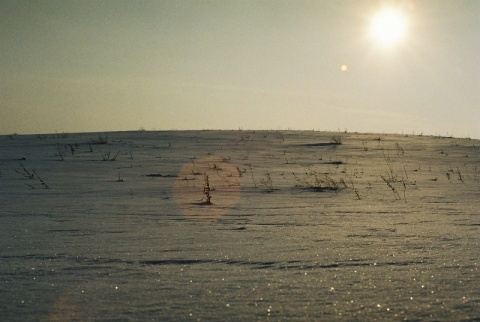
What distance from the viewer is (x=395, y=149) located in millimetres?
11203

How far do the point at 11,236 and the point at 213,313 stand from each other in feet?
5.24

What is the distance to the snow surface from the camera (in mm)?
1687

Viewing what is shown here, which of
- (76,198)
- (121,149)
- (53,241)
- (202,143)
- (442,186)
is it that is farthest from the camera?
(202,143)

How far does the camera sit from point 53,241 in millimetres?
2693

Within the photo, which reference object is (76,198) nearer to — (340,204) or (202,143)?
(340,204)

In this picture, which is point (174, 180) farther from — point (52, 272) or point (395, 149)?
point (395, 149)

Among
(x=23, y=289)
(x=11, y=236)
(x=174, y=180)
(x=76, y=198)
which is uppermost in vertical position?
(x=174, y=180)

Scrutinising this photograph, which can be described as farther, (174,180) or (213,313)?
(174,180)

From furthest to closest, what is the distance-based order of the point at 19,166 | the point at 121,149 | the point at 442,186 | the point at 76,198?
the point at 121,149 < the point at 19,166 < the point at 442,186 < the point at 76,198

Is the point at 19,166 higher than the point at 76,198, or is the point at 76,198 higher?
the point at 19,166

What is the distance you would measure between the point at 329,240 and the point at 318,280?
29.2 inches

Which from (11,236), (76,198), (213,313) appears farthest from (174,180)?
(213,313)

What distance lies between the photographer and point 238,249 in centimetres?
250

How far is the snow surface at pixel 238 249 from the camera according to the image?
169 centimetres
